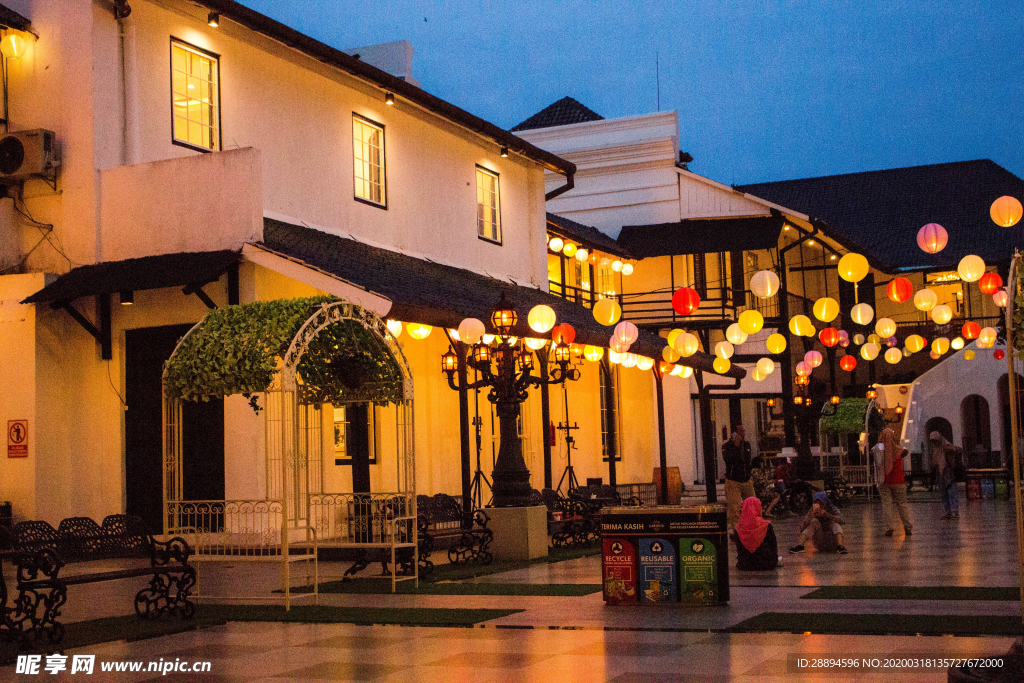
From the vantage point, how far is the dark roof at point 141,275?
569 inches

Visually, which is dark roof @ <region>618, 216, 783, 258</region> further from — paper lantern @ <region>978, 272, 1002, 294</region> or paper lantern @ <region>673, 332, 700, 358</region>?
paper lantern @ <region>978, 272, 1002, 294</region>

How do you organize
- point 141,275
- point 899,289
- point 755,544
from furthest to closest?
point 899,289, point 141,275, point 755,544

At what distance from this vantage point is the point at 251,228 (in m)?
15.2

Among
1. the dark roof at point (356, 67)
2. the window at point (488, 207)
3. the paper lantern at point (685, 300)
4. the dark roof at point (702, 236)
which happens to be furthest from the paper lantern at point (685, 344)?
the dark roof at point (702, 236)

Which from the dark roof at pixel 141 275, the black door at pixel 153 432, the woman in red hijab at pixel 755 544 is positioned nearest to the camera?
the woman in red hijab at pixel 755 544

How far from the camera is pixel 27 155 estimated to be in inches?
613

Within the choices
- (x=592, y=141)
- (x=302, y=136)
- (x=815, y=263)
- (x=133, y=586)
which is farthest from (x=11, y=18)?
(x=815, y=263)

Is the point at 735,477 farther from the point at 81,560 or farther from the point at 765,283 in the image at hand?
the point at 81,560

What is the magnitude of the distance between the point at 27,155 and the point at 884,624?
12.2 meters

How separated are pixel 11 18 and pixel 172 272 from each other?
4.57 metres

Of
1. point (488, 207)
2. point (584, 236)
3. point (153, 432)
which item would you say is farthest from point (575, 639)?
point (584, 236)

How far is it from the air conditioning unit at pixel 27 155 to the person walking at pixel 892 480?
1243 cm

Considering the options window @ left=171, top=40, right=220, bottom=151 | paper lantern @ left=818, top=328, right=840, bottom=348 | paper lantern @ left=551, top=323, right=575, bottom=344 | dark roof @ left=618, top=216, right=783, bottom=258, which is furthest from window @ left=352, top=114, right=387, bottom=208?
dark roof @ left=618, top=216, right=783, bottom=258

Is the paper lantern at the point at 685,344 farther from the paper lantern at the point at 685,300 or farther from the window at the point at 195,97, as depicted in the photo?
the window at the point at 195,97
